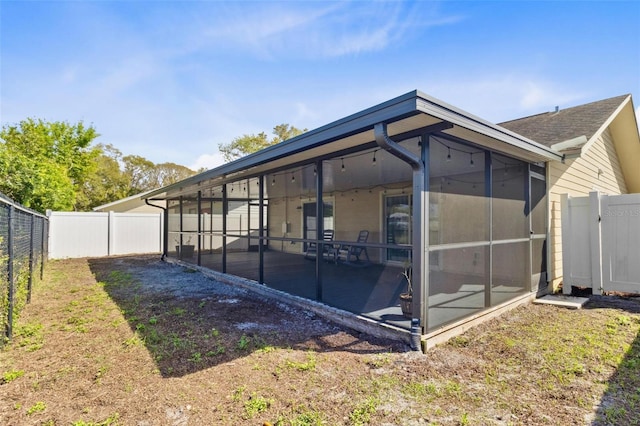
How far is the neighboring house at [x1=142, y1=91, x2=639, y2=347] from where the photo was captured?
304cm

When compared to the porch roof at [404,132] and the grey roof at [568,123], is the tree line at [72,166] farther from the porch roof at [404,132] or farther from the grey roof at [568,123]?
the grey roof at [568,123]

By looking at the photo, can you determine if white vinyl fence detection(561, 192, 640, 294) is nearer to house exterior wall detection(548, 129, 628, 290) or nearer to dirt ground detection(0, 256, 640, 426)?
house exterior wall detection(548, 129, 628, 290)

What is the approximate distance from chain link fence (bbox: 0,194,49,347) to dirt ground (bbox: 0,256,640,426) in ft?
0.88

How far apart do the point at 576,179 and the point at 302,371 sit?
228 inches

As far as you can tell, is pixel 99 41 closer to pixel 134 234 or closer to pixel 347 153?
pixel 347 153

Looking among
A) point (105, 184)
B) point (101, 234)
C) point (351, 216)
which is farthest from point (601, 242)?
point (105, 184)

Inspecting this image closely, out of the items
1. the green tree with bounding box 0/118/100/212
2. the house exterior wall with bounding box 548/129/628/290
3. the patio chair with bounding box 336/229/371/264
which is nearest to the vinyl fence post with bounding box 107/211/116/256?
the green tree with bounding box 0/118/100/212

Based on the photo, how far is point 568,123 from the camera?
5.96m

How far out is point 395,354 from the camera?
2.98m

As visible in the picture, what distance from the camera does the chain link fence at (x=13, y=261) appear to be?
10.8ft

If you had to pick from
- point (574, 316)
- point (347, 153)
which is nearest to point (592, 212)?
point (574, 316)

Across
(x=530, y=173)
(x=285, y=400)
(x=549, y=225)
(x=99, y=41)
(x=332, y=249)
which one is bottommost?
(x=285, y=400)

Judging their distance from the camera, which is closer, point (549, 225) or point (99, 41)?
point (549, 225)

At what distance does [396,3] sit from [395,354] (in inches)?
206
